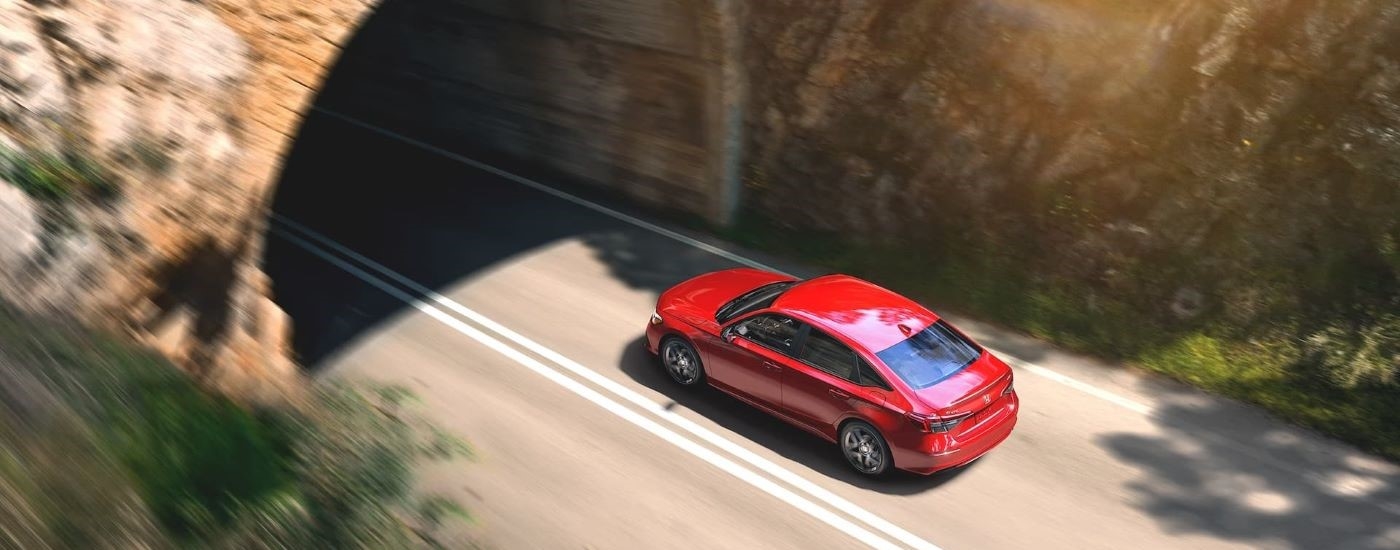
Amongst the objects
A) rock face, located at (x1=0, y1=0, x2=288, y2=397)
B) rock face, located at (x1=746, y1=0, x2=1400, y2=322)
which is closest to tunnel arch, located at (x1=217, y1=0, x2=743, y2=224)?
rock face, located at (x1=746, y1=0, x2=1400, y2=322)

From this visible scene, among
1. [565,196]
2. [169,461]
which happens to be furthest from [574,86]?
[169,461]

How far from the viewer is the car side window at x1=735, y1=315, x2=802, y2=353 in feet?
33.6

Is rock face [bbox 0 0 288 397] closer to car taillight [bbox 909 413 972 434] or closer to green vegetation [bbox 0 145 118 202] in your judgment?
Answer: green vegetation [bbox 0 145 118 202]

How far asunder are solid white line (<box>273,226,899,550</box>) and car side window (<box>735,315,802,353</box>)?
121cm

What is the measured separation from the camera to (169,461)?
4496 millimetres

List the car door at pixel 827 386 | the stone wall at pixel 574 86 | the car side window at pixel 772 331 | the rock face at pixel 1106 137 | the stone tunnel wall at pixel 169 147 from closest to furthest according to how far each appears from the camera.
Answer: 1. the stone tunnel wall at pixel 169 147
2. the car door at pixel 827 386
3. the car side window at pixel 772 331
4. the rock face at pixel 1106 137
5. the stone wall at pixel 574 86

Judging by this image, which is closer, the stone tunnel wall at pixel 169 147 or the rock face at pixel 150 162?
the stone tunnel wall at pixel 169 147

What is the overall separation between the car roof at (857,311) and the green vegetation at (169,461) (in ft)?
16.5

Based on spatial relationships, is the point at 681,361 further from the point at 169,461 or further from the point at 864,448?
the point at 169,461

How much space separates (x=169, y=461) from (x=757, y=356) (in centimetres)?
657

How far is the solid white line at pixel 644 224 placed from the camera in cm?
1135

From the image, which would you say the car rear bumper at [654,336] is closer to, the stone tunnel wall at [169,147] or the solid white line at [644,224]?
the solid white line at [644,224]

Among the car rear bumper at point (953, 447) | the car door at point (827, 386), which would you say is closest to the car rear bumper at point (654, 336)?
the car door at point (827, 386)

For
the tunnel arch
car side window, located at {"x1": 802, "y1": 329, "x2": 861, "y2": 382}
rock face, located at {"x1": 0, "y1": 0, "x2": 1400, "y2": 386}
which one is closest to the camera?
rock face, located at {"x1": 0, "y1": 0, "x2": 1400, "y2": 386}
